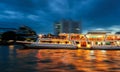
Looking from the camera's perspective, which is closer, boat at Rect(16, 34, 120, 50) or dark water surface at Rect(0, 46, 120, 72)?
dark water surface at Rect(0, 46, 120, 72)

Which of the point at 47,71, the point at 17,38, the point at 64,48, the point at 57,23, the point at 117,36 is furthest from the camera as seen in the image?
the point at 17,38

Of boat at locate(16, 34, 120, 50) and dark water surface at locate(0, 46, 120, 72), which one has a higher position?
boat at locate(16, 34, 120, 50)

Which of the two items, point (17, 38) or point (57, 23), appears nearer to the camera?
point (57, 23)

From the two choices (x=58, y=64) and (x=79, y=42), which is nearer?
(x=58, y=64)

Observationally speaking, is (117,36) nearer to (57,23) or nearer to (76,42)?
(76,42)

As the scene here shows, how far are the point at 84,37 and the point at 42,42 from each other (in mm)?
15355

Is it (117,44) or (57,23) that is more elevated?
(57,23)

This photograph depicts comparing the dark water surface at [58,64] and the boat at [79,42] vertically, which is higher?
the boat at [79,42]

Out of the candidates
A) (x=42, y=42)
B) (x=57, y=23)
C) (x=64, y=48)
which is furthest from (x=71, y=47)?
(x=57, y=23)

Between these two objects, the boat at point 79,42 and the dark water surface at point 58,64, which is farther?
the boat at point 79,42

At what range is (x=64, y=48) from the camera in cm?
9581

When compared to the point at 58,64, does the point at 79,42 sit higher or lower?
higher

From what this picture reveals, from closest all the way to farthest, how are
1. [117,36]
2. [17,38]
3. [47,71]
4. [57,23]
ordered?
[47,71], [117,36], [57,23], [17,38]

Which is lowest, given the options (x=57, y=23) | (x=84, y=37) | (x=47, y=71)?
(x=47, y=71)
